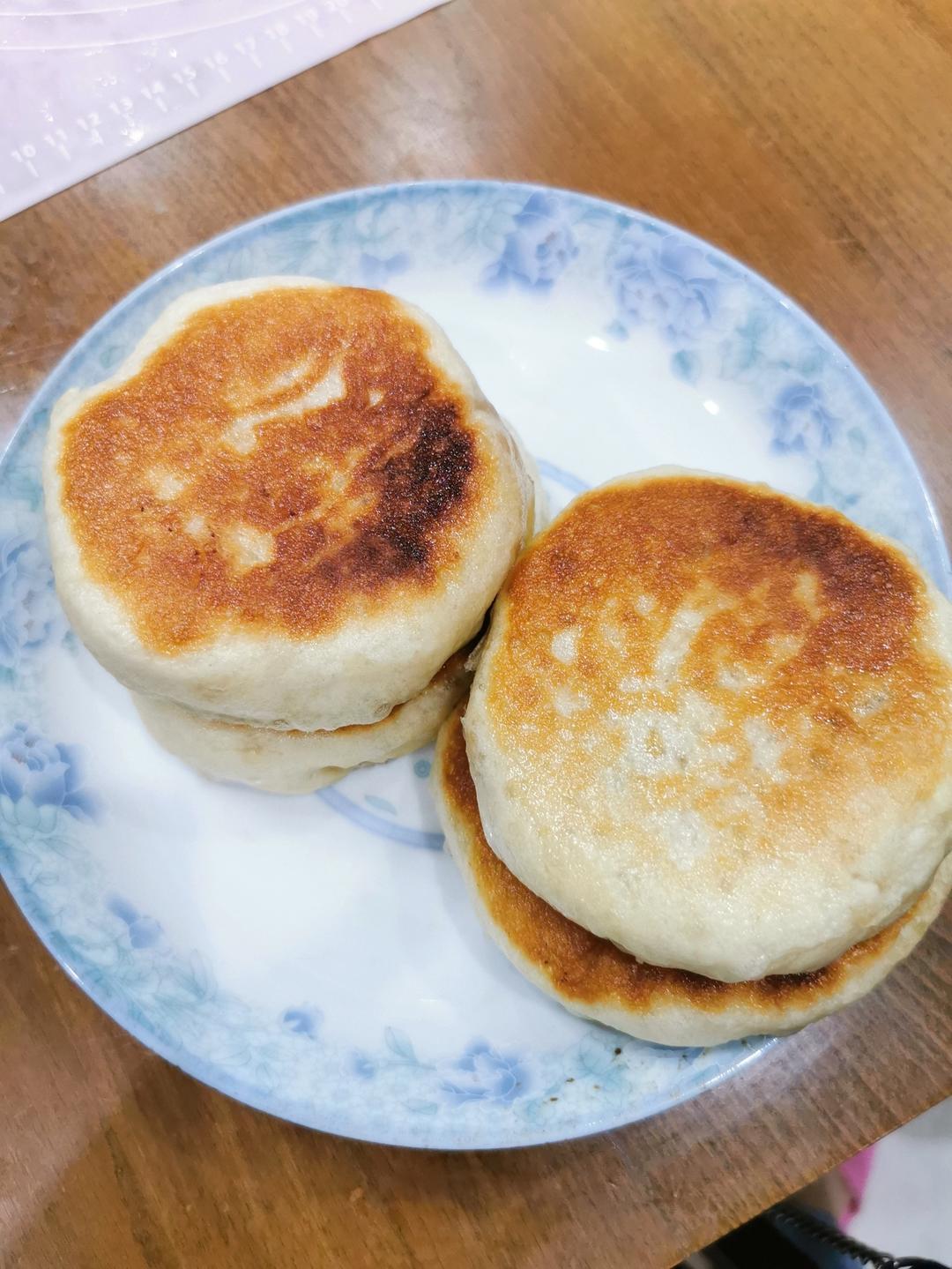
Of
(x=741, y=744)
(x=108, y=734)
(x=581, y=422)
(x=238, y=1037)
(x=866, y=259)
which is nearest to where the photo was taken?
(x=741, y=744)

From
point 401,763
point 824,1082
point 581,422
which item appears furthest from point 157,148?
point 824,1082

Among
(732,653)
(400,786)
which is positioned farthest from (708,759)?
(400,786)

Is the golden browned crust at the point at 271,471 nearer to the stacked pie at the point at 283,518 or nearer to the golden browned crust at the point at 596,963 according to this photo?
the stacked pie at the point at 283,518

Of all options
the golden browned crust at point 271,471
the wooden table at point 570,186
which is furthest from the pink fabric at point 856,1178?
the golden browned crust at point 271,471

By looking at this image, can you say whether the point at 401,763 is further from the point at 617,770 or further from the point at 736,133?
the point at 736,133

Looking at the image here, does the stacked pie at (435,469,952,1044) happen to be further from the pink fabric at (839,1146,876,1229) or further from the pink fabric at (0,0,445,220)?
the pink fabric at (0,0,445,220)

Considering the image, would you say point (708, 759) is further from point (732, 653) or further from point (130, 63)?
point (130, 63)

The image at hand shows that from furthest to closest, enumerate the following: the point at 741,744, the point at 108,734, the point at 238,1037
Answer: the point at 108,734 → the point at 238,1037 → the point at 741,744
